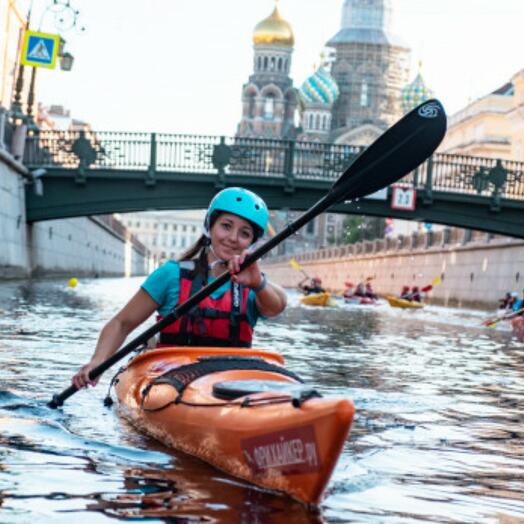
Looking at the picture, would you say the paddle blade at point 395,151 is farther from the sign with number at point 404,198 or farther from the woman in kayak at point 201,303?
the sign with number at point 404,198

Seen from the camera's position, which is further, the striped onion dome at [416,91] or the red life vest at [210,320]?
the striped onion dome at [416,91]

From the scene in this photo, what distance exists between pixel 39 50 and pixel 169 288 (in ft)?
83.6

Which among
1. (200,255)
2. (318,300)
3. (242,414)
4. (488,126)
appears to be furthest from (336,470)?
(488,126)

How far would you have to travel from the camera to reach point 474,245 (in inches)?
1932

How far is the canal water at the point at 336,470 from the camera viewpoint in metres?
5.31

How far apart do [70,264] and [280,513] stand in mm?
48632

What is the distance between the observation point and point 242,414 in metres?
5.62

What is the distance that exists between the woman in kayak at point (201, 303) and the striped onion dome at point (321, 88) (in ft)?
497

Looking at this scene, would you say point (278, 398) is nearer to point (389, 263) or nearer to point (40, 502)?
point (40, 502)

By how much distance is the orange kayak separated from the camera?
16.6 ft

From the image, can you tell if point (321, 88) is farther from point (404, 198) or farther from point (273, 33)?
point (404, 198)

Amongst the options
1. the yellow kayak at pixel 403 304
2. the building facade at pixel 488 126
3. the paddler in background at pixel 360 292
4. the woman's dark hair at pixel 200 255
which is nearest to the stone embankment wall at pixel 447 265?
the yellow kayak at pixel 403 304

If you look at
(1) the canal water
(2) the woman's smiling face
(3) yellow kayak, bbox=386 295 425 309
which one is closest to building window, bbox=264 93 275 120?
(3) yellow kayak, bbox=386 295 425 309

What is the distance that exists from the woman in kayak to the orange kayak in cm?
24
